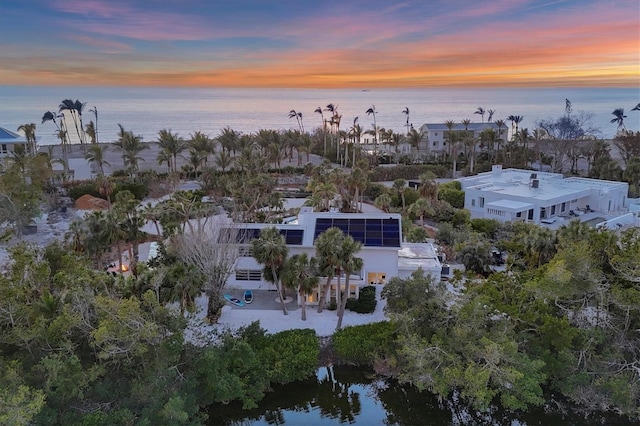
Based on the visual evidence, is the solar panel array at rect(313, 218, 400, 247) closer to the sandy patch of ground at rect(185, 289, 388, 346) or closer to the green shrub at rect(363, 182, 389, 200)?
the sandy patch of ground at rect(185, 289, 388, 346)

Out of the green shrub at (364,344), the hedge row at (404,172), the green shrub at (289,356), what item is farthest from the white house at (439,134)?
the green shrub at (289,356)

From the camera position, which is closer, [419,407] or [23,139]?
[419,407]

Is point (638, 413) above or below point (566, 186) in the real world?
below

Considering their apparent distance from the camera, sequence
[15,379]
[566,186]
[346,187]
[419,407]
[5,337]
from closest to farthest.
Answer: [15,379], [5,337], [419,407], [346,187], [566,186]

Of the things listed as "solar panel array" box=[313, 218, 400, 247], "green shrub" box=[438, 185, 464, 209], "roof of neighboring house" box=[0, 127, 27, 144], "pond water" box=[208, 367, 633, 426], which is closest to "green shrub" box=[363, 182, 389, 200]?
"green shrub" box=[438, 185, 464, 209]

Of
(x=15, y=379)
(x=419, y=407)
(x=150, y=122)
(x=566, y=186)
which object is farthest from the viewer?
(x=150, y=122)

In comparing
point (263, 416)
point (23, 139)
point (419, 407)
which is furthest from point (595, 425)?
point (23, 139)

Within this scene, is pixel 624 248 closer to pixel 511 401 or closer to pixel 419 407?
pixel 511 401

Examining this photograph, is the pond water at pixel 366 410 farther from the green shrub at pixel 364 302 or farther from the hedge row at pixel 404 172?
the hedge row at pixel 404 172
